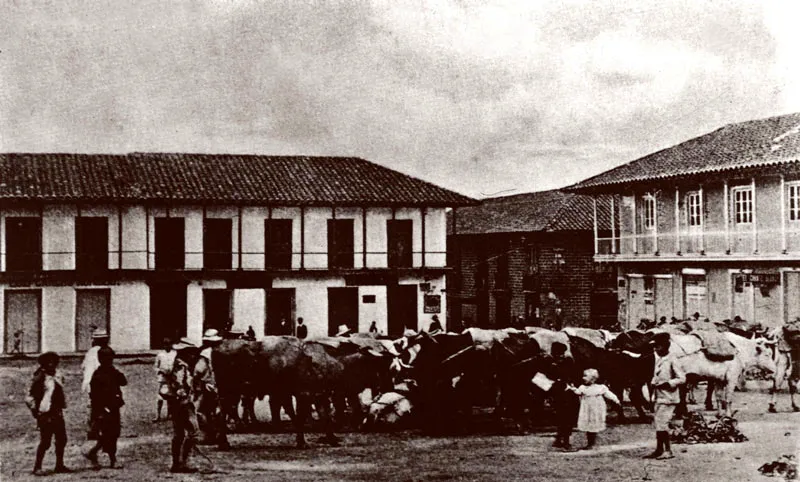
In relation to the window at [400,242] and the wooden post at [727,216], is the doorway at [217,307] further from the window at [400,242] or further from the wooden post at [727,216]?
the wooden post at [727,216]

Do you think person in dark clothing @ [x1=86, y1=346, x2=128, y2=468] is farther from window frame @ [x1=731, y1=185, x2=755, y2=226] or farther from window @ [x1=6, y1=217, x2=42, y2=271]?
window frame @ [x1=731, y1=185, x2=755, y2=226]

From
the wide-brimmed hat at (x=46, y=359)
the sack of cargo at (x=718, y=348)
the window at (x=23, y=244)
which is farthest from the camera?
the window at (x=23, y=244)

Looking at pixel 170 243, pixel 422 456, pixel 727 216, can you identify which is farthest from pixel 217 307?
pixel 422 456

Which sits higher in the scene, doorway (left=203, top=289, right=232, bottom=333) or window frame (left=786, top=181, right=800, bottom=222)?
window frame (left=786, top=181, right=800, bottom=222)

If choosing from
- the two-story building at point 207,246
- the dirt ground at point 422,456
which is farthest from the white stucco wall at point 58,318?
the dirt ground at point 422,456

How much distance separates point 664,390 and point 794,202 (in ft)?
34.6

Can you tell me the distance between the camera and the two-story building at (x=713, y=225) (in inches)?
673

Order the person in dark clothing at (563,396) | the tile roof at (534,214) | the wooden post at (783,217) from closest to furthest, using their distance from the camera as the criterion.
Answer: the person in dark clothing at (563,396)
the wooden post at (783,217)
the tile roof at (534,214)

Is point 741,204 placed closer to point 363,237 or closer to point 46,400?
point 363,237

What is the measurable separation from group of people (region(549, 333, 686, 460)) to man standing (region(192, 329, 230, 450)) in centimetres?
382

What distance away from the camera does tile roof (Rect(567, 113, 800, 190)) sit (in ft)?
57.6

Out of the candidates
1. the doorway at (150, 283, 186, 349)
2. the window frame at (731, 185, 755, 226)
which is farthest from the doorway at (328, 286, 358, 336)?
the window frame at (731, 185, 755, 226)

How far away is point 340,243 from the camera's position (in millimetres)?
23328

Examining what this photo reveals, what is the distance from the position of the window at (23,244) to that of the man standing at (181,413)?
13896mm
